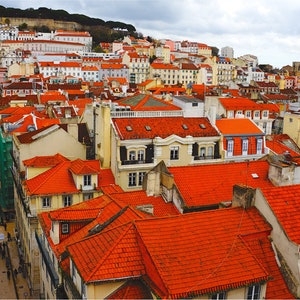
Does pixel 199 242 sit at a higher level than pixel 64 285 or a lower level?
higher

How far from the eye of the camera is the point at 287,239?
63.7ft

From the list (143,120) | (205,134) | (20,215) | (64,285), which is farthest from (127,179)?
(64,285)

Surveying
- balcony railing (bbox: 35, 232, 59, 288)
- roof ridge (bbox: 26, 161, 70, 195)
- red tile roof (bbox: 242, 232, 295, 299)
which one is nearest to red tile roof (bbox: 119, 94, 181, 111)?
roof ridge (bbox: 26, 161, 70, 195)

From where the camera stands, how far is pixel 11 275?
41219 millimetres

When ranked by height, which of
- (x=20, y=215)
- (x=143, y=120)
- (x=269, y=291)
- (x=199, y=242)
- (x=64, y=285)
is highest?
(x=143, y=120)

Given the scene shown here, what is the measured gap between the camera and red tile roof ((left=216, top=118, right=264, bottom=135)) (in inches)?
1774

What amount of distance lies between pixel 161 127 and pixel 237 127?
8658 mm

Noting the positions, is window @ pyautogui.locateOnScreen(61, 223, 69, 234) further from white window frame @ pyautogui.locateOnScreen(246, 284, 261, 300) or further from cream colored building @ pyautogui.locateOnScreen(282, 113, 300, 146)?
cream colored building @ pyautogui.locateOnScreen(282, 113, 300, 146)

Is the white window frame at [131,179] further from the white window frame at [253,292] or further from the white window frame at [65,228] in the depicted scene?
the white window frame at [253,292]

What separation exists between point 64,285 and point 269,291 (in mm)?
9866

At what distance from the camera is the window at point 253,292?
18.1m

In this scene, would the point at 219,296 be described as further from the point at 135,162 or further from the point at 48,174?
the point at 48,174

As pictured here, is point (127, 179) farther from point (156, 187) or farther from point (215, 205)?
point (215, 205)

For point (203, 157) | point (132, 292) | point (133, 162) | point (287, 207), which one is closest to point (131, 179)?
point (133, 162)
